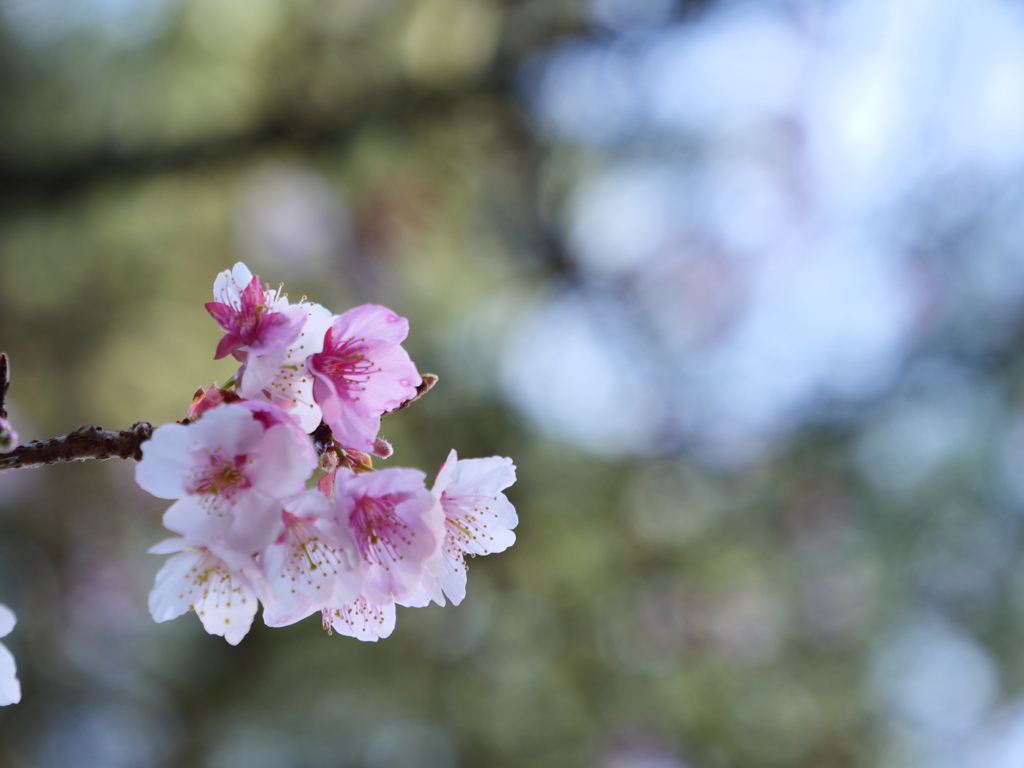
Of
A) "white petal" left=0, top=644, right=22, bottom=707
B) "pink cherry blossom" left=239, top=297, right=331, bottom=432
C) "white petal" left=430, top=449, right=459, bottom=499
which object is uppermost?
"pink cherry blossom" left=239, top=297, right=331, bottom=432

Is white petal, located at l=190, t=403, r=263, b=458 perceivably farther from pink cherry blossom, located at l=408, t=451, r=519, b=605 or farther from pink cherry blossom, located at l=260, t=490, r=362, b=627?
pink cherry blossom, located at l=408, t=451, r=519, b=605

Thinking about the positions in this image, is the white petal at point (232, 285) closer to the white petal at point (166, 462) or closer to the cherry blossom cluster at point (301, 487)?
the cherry blossom cluster at point (301, 487)

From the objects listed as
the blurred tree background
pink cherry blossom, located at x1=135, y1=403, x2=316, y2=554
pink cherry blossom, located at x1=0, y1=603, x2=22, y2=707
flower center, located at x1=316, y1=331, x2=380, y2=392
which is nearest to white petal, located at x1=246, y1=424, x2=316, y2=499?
pink cherry blossom, located at x1=135, y1=403, x2=316, y2=554

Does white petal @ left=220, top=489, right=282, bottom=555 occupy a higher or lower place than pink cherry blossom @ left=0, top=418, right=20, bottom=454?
lower

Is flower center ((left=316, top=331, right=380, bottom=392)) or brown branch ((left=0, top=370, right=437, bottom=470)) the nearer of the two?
brown branch ((left=0, top=370, right=437, bottom=470))

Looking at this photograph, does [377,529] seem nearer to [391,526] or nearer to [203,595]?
[391,526]

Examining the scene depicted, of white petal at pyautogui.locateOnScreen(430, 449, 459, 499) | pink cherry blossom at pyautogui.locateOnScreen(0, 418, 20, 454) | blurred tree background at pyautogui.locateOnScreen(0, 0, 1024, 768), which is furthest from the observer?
blurred tree background at pyautogui.locateOnScreen(0, 0, 1024, 768)
